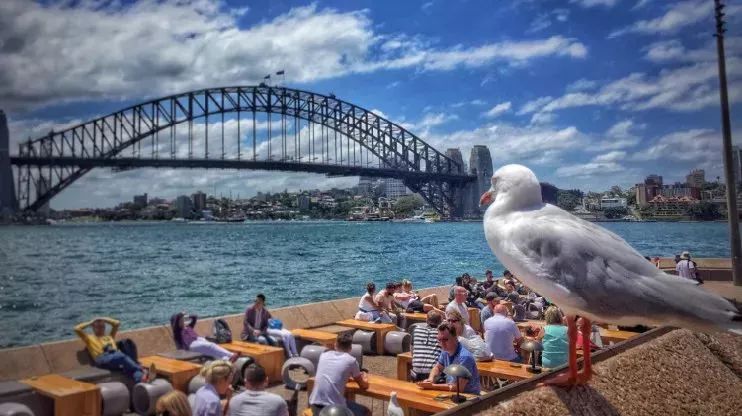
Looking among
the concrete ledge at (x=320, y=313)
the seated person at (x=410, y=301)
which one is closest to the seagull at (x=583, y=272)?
the seated person at (x=410, y=301)

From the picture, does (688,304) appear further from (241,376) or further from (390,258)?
(390,258)

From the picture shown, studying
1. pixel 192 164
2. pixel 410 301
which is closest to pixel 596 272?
pixel 410 301

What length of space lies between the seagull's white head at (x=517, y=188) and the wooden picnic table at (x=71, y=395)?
3.16 m

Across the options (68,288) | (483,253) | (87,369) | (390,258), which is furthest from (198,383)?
(483,253)

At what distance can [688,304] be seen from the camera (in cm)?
209

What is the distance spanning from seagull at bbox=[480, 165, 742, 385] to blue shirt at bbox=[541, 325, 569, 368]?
198cm

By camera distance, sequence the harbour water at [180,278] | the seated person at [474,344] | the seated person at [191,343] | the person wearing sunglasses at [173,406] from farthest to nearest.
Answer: the harbour water at [180,278], the seated person at [191,343], the seated person at [474,344], the person wearing sunglasses at [173,406]

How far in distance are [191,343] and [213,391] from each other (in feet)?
7.30

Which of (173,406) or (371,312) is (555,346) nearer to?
(173,406)

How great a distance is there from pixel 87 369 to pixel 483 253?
133 feet

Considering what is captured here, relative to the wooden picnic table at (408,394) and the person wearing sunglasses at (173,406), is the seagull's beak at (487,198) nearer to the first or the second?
the wooden picnic table at (408,394)

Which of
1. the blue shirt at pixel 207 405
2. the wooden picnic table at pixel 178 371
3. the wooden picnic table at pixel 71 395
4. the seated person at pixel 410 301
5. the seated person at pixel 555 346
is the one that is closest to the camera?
the blue shirt at pixel 207 405

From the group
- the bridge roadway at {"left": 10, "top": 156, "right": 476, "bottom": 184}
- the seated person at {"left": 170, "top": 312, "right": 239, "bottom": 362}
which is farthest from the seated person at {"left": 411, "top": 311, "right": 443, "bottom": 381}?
the bridge roadway at {"left": 10, "top": 156, "right": 476, "bottom": 184}

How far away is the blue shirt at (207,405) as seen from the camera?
3.18 metres
